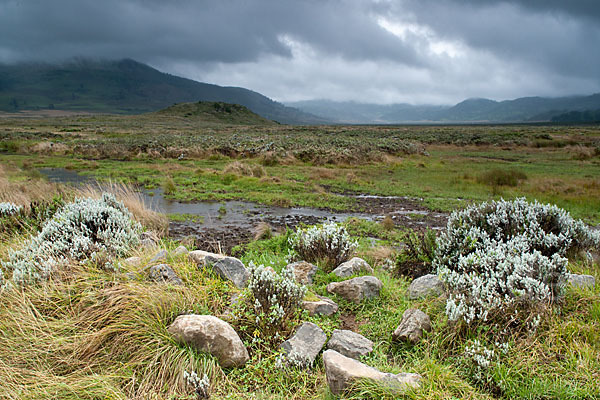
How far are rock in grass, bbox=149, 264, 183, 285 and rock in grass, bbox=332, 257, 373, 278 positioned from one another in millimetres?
2365

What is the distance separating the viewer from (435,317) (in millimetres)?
4031

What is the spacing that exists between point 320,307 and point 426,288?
57.0 inches

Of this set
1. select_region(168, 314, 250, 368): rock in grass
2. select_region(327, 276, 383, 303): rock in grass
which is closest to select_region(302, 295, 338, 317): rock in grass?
select_region(327, 276, 383, 303): rock in grass

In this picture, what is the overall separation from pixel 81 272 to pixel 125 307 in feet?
3.92

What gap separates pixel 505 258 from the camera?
14.6 ft

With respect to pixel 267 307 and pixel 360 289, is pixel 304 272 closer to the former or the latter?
pixel 360 289

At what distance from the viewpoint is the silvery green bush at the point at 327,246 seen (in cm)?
601

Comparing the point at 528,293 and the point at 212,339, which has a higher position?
the point at 528,293

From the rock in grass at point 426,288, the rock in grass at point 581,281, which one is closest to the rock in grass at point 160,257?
the rock in grass at point 426,288

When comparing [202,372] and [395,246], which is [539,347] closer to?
[202,372]

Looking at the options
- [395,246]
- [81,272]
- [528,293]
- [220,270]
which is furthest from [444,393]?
[395,246]

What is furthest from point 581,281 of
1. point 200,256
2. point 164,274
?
point 164,274

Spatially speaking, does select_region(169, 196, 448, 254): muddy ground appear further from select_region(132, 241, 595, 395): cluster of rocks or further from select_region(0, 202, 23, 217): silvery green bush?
select_region(0, 202, 23, 217): silvery green bush

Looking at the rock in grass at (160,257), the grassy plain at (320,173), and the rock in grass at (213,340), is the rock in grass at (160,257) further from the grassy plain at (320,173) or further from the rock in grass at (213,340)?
the grassy plain at (320,173)
